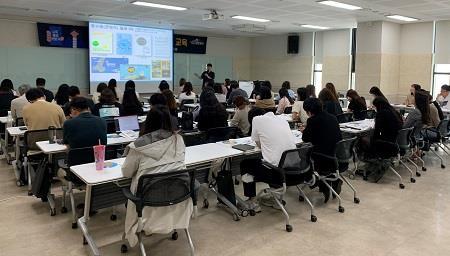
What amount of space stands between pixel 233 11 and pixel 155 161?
628cm

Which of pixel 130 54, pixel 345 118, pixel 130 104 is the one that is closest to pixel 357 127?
pixel 345 118

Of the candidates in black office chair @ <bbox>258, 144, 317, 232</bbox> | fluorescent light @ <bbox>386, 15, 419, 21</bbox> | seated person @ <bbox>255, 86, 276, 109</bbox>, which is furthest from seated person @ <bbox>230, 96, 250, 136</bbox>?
fluorescent light @ <bbox>386, 15, 419, 21</bbox>

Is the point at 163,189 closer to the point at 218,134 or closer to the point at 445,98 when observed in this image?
the point at 218,134

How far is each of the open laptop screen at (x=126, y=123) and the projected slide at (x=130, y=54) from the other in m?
5.73

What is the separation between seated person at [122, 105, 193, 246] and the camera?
2.87m

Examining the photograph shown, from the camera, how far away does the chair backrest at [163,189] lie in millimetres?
2809

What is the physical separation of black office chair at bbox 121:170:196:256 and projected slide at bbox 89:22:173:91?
27.2 ft

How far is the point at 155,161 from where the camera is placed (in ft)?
9.53

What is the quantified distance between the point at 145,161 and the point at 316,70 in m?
10.6

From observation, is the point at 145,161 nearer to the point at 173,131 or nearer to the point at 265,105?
the point at 173,131

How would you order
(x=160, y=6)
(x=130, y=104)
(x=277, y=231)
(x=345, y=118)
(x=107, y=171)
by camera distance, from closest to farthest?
1. (x=107, y=171)
2. (x=277, y=231)
3. (x=130, y=104)
4. (x=345, y=118)
5. (x=160, y=6)

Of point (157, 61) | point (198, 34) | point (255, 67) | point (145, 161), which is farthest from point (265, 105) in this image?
point (255, 67)

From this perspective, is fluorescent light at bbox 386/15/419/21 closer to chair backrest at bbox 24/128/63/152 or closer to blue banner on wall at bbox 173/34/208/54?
blue banner on wall at bbox 173/34/208/54

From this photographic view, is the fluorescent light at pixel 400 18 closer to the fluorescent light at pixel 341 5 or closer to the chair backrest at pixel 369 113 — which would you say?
the fluorescent light at pixel 341 5
